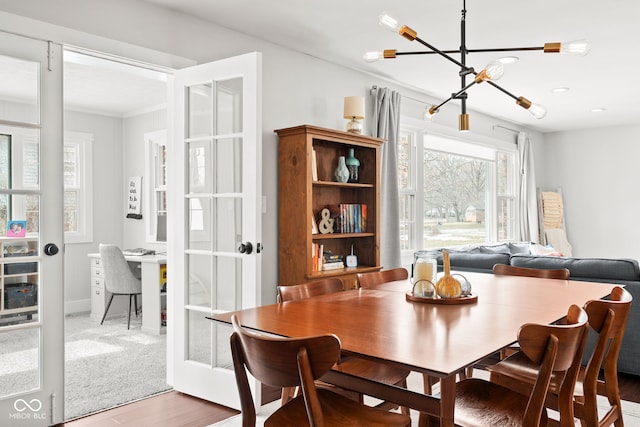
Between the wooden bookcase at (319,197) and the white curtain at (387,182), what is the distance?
0.38 m

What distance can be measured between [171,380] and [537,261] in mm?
2861

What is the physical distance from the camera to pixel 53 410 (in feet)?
9.18

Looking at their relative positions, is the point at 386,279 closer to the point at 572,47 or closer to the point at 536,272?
the point at 536,272

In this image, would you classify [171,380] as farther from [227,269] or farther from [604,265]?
[604,265]

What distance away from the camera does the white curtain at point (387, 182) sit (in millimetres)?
4863

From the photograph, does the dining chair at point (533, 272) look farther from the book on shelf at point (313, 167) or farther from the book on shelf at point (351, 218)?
the book on shelf at point (313, 167)

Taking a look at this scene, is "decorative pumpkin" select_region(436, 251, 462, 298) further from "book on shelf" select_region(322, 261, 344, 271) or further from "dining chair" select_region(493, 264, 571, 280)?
"book on shelf" select_region(322, 261, 344, 271)

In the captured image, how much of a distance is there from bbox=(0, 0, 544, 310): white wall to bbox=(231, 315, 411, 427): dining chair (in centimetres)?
211

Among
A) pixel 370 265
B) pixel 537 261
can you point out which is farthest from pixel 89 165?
pixel 537 261

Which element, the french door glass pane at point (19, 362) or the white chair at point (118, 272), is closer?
the french door glass pane at point (19, 362)

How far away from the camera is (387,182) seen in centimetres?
489

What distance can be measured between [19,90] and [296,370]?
7.27 ft

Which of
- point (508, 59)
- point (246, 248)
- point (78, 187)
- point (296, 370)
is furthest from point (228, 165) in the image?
point (78, 187)

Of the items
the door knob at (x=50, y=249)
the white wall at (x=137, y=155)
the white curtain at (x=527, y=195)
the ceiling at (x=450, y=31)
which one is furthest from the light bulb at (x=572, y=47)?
the white curtain at (x=527, y=195)
